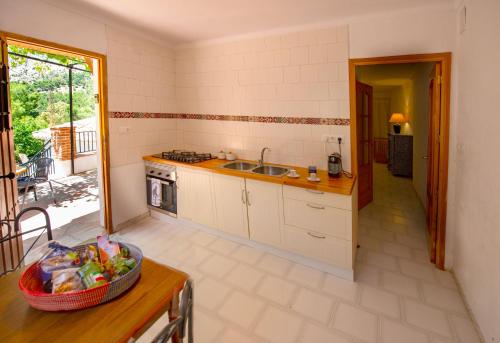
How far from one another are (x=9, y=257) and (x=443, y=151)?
371 cm

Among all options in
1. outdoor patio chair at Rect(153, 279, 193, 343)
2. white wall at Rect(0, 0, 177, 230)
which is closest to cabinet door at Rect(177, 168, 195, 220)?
white wall at Rect(0, 0, 177, 230)

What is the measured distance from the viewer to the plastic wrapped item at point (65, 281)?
97cm

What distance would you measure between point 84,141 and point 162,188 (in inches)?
205

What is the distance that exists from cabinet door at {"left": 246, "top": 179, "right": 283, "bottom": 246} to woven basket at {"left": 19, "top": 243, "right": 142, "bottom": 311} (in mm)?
1696

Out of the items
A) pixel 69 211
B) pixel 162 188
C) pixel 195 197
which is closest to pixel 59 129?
pixel 69 211

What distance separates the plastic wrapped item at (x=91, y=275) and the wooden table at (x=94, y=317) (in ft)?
0.27

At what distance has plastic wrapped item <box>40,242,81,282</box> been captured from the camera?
107 cm

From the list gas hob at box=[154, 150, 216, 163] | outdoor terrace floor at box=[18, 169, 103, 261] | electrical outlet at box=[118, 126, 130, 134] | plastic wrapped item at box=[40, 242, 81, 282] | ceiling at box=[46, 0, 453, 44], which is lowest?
outdoor terrace floor at box=[18, 169, 103, 261]

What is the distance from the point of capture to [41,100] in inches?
261

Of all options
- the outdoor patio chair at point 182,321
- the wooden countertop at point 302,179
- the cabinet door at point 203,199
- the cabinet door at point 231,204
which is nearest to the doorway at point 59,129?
the cabinet door at point 203,199

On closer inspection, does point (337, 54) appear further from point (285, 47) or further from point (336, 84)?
point (285, 47)

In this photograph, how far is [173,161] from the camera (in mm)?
3328

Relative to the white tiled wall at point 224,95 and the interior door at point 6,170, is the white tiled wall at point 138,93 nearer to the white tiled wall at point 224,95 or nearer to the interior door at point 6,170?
the white tiled wall at point 224,95

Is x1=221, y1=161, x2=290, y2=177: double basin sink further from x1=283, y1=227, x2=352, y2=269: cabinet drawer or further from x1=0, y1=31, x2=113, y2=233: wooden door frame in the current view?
x1=0, y1=31, x2=113, y2=233: wooden door frame
